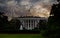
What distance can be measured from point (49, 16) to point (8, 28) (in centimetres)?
99

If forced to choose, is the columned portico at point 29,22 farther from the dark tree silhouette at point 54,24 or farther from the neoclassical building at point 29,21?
the dark tree silhouette at point 54,24

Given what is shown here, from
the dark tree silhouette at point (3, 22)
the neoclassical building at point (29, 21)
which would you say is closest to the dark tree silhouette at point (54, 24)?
the neoclassical building at point (29, 21)

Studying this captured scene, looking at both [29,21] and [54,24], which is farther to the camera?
[29,21]

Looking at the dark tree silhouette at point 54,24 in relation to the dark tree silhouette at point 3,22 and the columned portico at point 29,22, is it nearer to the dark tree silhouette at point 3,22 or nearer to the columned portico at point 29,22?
the columned portico at point 29,22

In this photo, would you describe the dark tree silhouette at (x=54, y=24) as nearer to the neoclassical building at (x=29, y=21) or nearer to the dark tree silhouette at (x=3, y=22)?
the neoclassical building at (x=29, y=21)

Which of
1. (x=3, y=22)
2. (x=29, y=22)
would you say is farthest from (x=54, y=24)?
(x=3, y=22)

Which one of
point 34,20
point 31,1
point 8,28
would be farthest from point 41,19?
point 8,28

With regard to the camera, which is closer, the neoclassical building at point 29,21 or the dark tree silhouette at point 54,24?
the dark tree silhouette at point 54,24

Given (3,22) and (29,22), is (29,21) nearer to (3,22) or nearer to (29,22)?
(29,22)

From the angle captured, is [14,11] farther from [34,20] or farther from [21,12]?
[34,20]

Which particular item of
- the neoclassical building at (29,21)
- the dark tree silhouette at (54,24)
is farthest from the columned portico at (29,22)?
the dark tree silhouette at (54,24)

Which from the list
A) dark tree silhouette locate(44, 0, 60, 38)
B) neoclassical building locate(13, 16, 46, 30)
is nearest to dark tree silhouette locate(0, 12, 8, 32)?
neoclassical building locate(13, 16, 46, 30)

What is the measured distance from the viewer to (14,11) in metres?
4.90

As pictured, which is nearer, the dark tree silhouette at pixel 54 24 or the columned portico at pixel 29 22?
the dark tree silhouette at pixel 54 24
